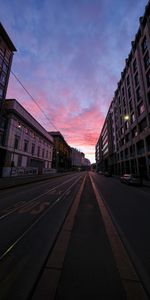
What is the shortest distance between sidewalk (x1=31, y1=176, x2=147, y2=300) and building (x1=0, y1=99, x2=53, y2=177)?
31.2 meters

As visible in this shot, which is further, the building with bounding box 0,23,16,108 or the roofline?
the building with bounding box 0,23,16,108

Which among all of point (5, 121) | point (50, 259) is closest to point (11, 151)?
point (5, 121)

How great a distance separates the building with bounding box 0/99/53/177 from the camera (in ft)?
106

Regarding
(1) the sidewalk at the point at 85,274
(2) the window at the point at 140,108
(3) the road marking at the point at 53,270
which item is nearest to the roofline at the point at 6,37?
(2) the window at the point at 140,108

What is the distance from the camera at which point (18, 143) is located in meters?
37.6

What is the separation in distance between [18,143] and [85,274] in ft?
126

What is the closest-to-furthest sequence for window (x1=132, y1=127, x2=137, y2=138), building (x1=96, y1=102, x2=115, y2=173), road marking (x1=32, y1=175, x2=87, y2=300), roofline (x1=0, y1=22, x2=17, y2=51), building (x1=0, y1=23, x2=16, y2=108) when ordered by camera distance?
1. road marking (x1=32, y1=175, x2=87, y2=300)
2. roofline (x1=0, y1=22, x2=17, y2=51)
3. building (x1=0, y1=23, x2=16, y2=108)
4. window (x1=132, y1=127, x2=137, y2=138)
5. building (x1=96, y1=102, x2=115, y2=173)

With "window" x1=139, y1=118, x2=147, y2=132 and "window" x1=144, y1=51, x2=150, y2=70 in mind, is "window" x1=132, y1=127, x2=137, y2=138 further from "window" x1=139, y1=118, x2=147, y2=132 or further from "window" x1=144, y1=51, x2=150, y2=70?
"window" x1=144, y1=51, x2=150, y2=70

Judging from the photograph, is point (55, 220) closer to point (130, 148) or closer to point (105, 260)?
point (105, 260)

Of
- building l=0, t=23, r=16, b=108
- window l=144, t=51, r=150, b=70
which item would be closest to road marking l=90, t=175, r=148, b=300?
building l=0, t=23, r=16, b=108

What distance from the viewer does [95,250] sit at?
341 cm

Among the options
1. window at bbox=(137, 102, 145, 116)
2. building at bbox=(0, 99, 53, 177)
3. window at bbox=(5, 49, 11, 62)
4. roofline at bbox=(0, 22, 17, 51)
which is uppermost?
roofline at bbox=(0, 22, 17, 51)

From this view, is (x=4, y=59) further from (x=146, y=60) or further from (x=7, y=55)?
(x=146, y=60)

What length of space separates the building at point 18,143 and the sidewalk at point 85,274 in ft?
103
